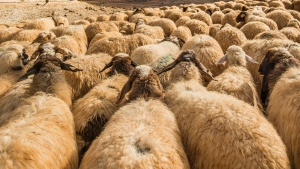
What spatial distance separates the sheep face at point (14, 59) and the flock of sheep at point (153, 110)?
0.02 meters

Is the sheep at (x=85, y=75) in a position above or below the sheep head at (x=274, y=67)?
below

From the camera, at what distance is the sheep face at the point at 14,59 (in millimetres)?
6449

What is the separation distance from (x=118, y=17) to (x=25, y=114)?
10806mm

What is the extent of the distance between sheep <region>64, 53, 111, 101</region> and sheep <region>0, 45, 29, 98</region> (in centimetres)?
116

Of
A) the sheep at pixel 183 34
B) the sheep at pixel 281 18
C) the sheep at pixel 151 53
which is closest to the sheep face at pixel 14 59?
the sheep at pixel 151 53

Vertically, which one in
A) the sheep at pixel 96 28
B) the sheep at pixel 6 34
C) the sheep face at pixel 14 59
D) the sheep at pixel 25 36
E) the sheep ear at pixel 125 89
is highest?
the sheep ear at pixel 125 89

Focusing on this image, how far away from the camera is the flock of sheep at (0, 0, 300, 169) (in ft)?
9.51

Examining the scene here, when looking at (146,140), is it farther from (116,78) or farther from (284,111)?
(116,78)

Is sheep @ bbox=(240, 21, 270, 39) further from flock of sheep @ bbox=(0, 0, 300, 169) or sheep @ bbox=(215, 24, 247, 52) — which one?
flock of sheep @ bbox=(0, 0, 300, 169)

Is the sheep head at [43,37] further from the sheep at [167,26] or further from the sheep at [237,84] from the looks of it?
the sheep at [237,84]

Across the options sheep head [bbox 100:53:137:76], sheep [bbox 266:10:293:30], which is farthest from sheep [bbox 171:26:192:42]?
sheep head [bbox 100:53:137:76]

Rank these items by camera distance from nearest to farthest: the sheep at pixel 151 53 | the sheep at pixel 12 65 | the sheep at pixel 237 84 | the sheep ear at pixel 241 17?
1. the sheep at pixel 237 84
2. the sheep at pixel 12 65
3. the sheep at pixel 151 53
4. the sheep ear at pixel 241 17

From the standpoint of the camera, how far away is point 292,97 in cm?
394

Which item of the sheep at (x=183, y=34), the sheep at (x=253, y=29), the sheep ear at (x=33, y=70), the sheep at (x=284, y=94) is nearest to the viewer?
the sheep at (x=284, y=94)
